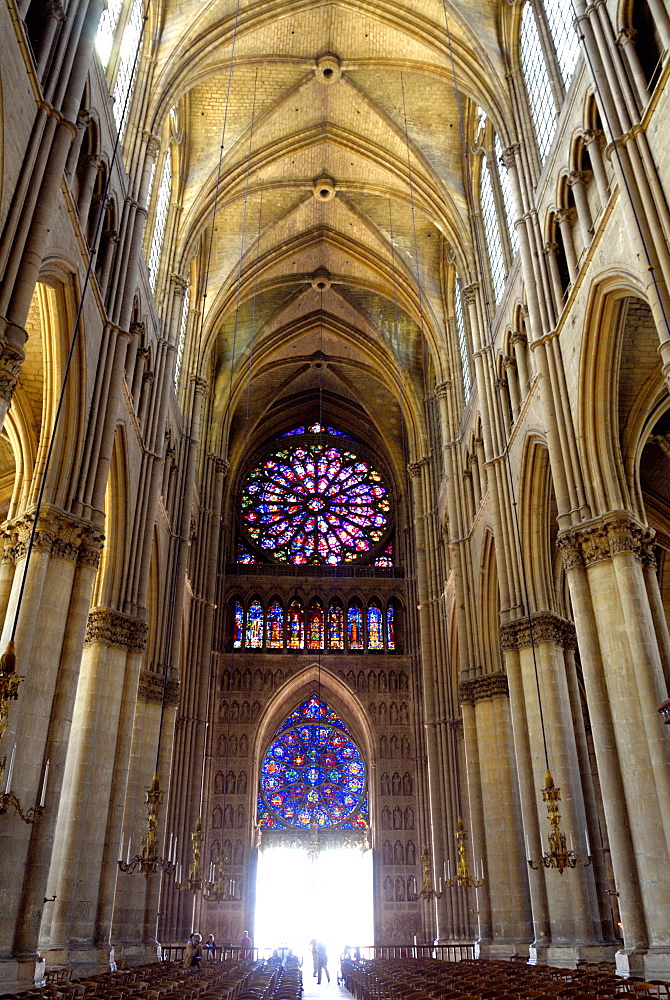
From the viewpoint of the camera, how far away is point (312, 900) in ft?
112

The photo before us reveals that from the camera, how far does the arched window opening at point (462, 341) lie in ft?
84.4

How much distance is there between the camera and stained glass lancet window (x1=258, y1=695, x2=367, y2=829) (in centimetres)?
3309

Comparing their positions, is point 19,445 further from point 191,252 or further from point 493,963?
point 493,963

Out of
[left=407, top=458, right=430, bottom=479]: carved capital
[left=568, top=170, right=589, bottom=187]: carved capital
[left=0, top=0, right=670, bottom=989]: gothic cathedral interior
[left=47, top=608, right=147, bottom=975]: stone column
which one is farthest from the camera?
[left=407, top=458, right=430, bottom=479]: carved capital

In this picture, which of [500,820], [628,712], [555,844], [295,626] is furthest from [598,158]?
[295,626]

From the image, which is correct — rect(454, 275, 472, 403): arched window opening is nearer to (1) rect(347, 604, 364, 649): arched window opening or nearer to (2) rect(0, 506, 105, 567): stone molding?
(1) rect(347, 604, 364, 649): arched window opening

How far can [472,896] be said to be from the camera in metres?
25.2

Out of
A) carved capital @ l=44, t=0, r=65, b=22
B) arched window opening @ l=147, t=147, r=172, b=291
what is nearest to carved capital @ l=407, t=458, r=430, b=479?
arched window opening @ l=147, t=147, r=172, b=291

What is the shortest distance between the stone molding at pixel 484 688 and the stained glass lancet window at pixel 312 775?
12.1 metres

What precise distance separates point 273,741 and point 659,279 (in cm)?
2676

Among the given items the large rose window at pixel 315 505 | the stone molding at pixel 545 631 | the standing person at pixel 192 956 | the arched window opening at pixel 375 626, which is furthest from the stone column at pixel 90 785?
the large rose window at pixel 315 505

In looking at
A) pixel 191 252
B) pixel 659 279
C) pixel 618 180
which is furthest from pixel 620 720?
pixel 191 252

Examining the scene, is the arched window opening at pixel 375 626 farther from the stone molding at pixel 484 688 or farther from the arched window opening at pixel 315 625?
the stone molding at pixel 484 688

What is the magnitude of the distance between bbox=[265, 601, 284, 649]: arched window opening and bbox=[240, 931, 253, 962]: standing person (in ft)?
33.6
